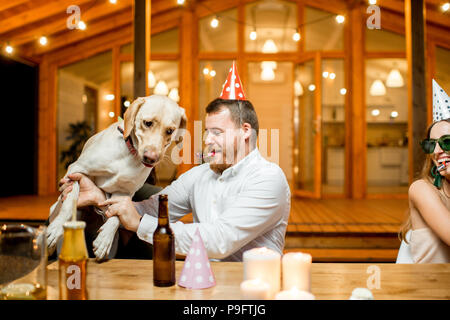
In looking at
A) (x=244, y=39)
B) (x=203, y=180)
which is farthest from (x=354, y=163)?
(x=203, y=180)

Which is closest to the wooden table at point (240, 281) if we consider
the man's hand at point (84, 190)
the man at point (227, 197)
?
the man at point (227, 197)

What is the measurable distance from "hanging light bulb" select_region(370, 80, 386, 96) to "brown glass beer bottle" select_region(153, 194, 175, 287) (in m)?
6.12

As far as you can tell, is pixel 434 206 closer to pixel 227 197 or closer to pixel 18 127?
pixel 227 197

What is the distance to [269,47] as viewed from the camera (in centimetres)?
660

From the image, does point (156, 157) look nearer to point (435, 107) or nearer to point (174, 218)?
point (174, 218)

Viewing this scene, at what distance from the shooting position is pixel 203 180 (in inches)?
66.2

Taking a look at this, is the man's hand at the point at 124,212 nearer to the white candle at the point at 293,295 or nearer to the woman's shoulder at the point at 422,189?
the white candle at the point at 293,295

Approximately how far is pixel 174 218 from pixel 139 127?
0.47 metres

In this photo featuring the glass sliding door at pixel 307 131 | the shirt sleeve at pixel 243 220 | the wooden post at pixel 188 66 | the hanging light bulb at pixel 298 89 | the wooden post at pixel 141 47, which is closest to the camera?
the shirt sleeve at pixel 243 220

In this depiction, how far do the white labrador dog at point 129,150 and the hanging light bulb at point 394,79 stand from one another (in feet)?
18.2

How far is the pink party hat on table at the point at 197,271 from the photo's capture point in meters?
0.99

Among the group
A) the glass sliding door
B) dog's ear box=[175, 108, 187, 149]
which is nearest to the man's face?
dog's ear box=[175, 108, 187, 149]

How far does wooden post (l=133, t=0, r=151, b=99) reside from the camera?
13.5 ft

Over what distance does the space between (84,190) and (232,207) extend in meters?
0.74
